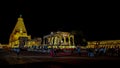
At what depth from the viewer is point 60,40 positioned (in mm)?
59594

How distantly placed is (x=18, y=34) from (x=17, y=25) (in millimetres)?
7041

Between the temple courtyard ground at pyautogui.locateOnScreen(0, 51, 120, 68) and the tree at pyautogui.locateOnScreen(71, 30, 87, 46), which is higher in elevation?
the tree at pyautogui.locateOnScreen(71, 30, 87, 46)

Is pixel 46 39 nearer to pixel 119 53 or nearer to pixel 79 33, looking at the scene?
pixel 79 33

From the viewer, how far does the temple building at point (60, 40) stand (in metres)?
57.5

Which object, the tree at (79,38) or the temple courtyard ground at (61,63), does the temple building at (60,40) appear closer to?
the tree at (79,38)

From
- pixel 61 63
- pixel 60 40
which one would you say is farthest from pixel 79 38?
pixel 61 63

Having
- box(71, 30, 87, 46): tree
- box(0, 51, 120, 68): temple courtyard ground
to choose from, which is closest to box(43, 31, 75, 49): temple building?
box(71, 30, 87, 46): tree

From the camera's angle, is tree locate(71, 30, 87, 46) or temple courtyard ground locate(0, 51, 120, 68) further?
tree locate(71, 30, 87, 46)

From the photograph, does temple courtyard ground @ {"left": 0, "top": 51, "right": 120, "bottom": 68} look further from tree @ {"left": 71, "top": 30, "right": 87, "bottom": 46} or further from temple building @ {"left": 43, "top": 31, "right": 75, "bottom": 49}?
tree @ {"left": 71, "top": 30, "right": 87, "bottom": 46}

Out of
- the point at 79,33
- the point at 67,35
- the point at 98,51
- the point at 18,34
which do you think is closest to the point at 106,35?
the point at 79,33

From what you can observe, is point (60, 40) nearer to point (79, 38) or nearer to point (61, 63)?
point (79, 38)

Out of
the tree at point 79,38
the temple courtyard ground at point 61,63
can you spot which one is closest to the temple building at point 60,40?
the tree at point 79,38

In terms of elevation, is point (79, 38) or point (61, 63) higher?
point (79, 38)

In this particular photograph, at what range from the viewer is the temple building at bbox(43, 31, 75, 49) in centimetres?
5752
